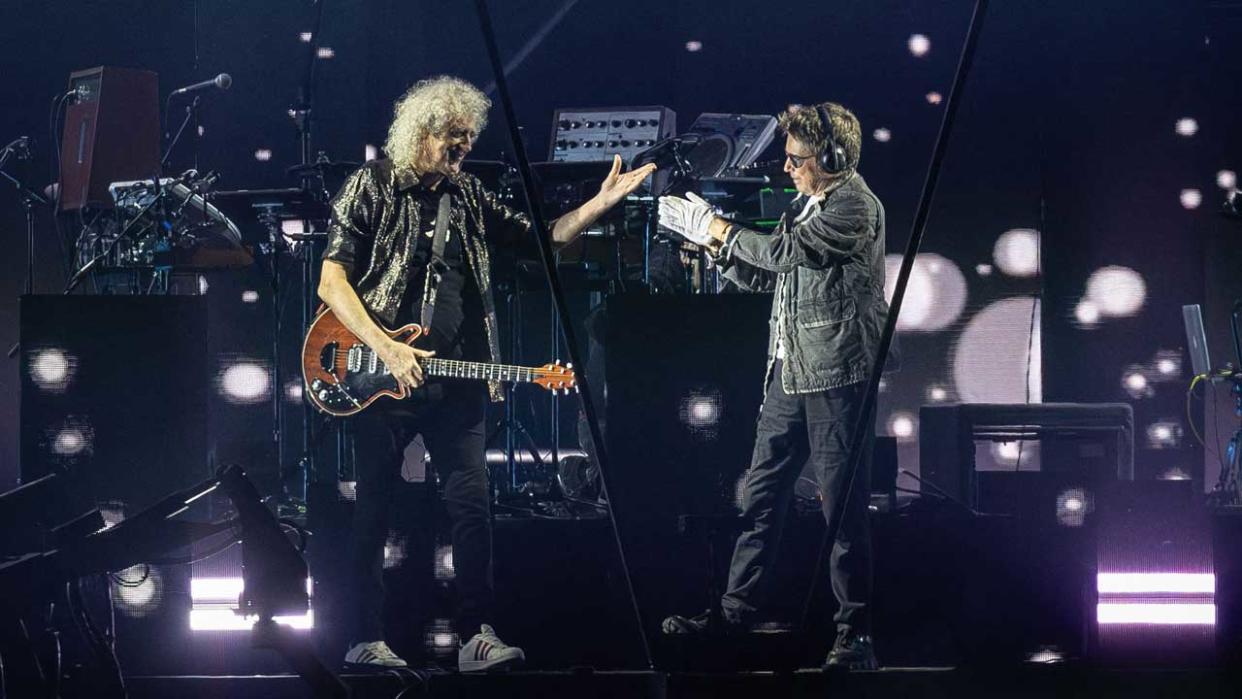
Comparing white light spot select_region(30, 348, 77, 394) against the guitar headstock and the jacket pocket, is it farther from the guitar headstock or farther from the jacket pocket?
the jacket pocket

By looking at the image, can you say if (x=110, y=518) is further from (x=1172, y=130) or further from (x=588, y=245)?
(x=1172, y=130)

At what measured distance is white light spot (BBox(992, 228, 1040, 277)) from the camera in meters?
7.34

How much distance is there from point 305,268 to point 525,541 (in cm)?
249

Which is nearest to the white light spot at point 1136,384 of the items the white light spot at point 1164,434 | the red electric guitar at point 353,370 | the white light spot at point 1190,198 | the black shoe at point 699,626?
the white light spot at point 1164,434

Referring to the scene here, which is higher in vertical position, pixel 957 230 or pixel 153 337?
pixel 957 230

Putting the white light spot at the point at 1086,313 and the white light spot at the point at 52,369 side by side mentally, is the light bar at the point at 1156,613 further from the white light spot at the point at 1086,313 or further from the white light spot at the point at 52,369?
the white light spot at the point at 1086,313

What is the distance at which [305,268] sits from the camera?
20.4 ft

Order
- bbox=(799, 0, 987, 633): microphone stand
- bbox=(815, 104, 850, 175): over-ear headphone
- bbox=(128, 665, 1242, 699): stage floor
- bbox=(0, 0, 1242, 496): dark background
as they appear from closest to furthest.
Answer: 1. bbox=(799, 0, 987, 633): microphone stand
2. bbox=(128, 665, 1242, 699): stage floor
3. bbox=(815, 104, 850, 175): over-ear headphone
4. bbox=(0, 0, 1242, 496): dark background

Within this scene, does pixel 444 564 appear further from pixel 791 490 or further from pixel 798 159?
pixel 798 159

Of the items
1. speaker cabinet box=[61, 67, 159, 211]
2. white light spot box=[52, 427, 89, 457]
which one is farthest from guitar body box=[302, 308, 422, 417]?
speaker cabinet box=[61, 67, 159, 211]

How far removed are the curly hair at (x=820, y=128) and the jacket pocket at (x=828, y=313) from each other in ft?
1.43

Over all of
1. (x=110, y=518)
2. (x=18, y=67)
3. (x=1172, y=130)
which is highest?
(x=18, y=67)

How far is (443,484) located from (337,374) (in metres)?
0.49

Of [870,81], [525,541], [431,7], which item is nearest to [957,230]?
[870,81]
